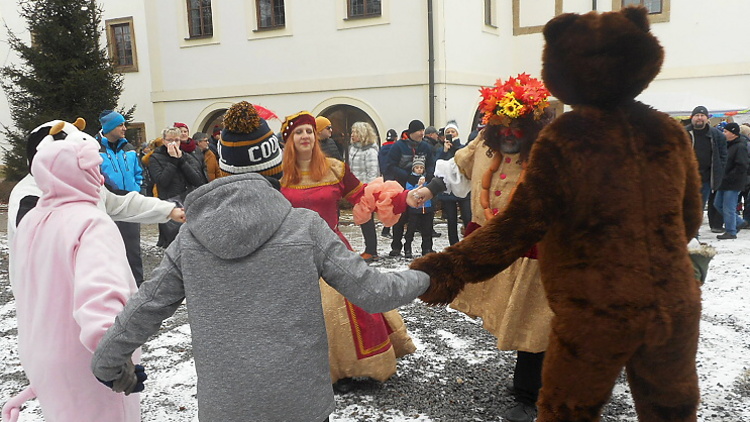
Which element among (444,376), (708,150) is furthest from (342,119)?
(444,376)

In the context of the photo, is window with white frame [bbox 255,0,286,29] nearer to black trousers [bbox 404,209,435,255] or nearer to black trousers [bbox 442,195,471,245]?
black trousers [bbox 404,209,435,255]

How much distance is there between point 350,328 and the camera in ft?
11.6

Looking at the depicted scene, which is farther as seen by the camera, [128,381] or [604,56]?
[604,56]

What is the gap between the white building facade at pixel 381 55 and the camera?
13.2 metres

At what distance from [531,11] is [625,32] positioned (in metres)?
14.7

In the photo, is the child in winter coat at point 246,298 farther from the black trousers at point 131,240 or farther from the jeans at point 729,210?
the jeans at point 729,210

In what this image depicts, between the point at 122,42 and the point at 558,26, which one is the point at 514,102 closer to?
the point at 558,26

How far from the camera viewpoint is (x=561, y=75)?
220 cm

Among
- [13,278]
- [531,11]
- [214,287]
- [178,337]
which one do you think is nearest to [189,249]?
[214,287]

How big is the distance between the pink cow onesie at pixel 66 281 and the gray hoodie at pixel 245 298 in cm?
28

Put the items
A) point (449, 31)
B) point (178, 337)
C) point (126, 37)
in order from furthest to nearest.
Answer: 1. point (126, 37)
2. point (449, 31)
3. point (178, 337)

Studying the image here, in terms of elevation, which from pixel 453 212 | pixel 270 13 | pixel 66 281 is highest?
pixel 270 13

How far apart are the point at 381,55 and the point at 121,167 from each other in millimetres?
8282

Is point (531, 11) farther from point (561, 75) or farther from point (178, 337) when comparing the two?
point (561, 75)
